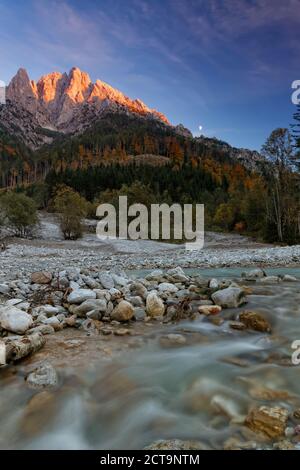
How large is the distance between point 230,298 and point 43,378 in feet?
14.5

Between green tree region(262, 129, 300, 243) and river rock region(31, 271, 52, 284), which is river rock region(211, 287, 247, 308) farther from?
green tree region(262, 129, 300, 243)

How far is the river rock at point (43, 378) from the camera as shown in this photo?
148 inches

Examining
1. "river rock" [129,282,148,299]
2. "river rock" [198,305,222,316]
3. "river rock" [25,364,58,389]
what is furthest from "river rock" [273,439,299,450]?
"river rock" [129,282,148,299]

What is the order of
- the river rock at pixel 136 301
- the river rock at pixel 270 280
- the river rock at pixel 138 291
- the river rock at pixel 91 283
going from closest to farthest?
the river rock at pixel 136 301
the river rock at pixel 138 291
the river rock at pixel 91 283
the river rock at pixel 270 280

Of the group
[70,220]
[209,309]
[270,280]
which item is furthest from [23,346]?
[70,220]

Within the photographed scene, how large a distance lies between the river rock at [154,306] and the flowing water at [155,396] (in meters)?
1.22

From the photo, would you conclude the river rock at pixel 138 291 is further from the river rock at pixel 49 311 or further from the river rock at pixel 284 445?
the river rock at pixel 284 445

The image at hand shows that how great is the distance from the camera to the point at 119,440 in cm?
298

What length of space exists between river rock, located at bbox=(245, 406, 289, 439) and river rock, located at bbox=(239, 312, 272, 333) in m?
2.76

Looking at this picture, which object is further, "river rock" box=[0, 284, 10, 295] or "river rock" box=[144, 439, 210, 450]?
"river rock" box=[0, 284, 10, 295]

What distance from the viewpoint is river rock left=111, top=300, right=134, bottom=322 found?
6.11 meters

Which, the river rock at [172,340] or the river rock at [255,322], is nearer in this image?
the river rock at [172,340]

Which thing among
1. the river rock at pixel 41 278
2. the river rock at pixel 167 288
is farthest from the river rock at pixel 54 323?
the river rock at pixel 167 288
